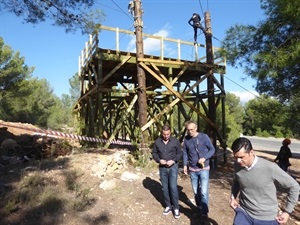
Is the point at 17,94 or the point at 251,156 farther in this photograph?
the point at 17,94

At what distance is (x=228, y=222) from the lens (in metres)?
5.22

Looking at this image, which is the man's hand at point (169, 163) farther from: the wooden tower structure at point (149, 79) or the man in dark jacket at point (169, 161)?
the wooden tower structure at point (149, 79)

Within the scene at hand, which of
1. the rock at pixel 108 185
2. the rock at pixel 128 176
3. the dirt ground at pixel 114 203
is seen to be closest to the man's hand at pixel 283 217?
the dirt ground at pixel 114 203

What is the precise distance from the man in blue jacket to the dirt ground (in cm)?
47

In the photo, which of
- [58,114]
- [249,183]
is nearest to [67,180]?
[249,183]

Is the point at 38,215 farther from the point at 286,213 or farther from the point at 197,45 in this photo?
the point at 197,45

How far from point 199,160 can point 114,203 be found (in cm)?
183

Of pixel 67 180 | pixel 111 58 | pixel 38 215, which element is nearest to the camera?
pixel 38 215

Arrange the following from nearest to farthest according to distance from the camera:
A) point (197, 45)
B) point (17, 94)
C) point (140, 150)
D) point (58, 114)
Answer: point (140, 150) < point (197, 45) < point (17, 94) < point (58, 114)

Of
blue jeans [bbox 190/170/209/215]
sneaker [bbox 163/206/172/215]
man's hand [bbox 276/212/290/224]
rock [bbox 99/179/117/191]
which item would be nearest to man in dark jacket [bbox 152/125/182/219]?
sneaker [bbox 163/206/172/215]

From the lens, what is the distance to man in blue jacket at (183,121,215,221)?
193 inches

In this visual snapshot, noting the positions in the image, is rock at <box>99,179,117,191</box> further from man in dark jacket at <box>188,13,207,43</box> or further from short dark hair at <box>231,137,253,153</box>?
man in dark jacket at <box>188,13,207,43</box>

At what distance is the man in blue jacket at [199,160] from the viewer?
16.1 feet

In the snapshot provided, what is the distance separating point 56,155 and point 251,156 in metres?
6.67
